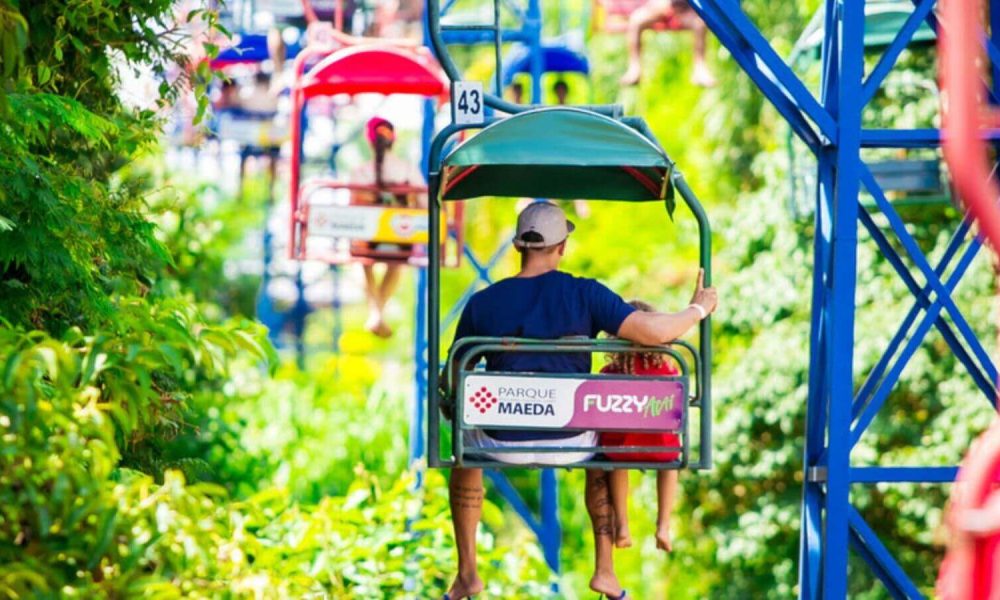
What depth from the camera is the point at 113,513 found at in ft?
18.2

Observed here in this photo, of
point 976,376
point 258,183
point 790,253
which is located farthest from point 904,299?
point 258,183

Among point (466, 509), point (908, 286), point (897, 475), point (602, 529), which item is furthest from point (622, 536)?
point (908, 286)

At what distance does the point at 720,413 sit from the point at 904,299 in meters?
2.08

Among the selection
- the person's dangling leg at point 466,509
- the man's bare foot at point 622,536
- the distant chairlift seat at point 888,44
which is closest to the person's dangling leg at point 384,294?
the distant chairlift seat at point 888,44

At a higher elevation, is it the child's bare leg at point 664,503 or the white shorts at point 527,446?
the white shorts at point 527,446

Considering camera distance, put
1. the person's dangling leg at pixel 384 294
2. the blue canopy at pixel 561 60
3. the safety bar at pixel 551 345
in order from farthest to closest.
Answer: the blue canopy at pixel 561 60 → the person's dangling leg at pixel 384 294 → the safety bar at pixel 551 345

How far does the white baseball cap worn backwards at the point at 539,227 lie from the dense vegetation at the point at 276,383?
1.42 metres

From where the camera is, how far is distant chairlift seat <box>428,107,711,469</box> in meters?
8.10

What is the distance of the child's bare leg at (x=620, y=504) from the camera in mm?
8633

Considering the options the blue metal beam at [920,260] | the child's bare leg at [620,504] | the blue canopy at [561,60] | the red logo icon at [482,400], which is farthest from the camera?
→ the blue canopy at [561,60]

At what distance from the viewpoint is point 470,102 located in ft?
28.8

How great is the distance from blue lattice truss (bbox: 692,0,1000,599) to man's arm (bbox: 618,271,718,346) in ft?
3.13

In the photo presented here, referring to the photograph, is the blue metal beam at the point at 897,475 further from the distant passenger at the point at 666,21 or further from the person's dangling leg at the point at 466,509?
the distant passenger at the point at 666,21

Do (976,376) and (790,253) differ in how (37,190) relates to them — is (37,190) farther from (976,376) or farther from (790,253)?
(790,253)
